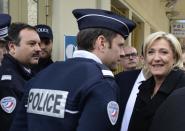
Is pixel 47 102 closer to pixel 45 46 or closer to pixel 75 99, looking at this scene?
pixel 75 99

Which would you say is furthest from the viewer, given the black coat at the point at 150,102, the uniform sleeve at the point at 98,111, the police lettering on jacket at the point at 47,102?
the black coat at the point at 150,102

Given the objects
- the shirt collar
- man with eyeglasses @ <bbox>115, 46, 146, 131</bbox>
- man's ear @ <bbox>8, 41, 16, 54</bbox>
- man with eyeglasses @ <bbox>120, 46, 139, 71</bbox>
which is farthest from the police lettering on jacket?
man with eyeglasses @ <bbox>120, 46, 139, 71</bbox>

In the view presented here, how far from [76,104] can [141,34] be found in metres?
10.2

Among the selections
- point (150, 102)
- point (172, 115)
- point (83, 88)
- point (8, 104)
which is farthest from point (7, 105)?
point (172, 115)

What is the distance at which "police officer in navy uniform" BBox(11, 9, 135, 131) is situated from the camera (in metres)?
2.27

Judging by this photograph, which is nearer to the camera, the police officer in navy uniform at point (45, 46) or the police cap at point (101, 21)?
the police cap at point (101, 21)

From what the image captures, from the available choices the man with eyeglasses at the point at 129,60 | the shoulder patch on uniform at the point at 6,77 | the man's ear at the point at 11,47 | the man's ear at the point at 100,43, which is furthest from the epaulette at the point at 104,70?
the man with eyeglasses at the point at 129,60

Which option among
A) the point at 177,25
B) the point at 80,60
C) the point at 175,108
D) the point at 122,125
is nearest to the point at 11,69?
the point at 122,125

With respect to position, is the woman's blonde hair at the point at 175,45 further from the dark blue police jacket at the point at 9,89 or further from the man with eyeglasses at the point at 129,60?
the man with eyeglasses at the point at 129,60

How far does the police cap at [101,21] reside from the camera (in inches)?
100

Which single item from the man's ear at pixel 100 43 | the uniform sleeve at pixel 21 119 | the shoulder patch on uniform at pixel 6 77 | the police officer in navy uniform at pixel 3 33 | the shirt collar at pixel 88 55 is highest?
the police officer in navy uniform at pixel 3 33

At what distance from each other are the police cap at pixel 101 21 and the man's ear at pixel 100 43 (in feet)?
0.25

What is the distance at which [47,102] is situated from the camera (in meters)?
2.43

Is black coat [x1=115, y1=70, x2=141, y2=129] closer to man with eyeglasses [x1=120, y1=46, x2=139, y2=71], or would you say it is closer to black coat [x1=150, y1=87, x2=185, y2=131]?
black coat [x1=150, y1=87, x2=185, y2=131]
